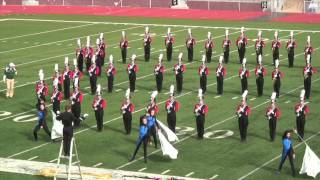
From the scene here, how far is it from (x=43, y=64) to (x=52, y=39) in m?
8.25

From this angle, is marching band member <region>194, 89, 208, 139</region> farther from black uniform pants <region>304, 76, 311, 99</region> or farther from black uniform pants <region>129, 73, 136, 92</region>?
black uniform pants <region>129, 73, 136, 92</region>

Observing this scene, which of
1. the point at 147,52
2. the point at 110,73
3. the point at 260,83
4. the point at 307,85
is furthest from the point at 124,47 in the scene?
the point at 307,85

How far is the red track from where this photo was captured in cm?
5488

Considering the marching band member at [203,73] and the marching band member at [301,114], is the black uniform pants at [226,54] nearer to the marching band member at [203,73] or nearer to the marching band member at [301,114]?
the marching band member at [203,73]

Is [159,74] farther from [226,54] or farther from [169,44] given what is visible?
[226,54]

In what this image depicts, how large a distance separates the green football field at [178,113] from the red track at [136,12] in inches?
319

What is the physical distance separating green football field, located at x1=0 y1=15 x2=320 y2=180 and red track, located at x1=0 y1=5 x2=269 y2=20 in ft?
26.6

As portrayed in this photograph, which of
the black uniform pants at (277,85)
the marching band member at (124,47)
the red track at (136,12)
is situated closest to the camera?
the black uniform pants at (277,85)

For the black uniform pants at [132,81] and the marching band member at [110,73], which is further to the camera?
the black uniform pants at [132,81]

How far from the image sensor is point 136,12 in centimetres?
5806

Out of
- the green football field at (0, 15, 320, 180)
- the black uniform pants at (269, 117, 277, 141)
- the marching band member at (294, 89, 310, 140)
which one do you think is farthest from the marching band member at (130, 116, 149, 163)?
the marching band member at (294, 89, 310, 140)

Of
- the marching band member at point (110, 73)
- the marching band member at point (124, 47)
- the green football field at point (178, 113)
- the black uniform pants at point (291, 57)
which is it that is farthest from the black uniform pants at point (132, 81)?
the black uniform pants at point (291, 57)

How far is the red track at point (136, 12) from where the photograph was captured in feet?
180

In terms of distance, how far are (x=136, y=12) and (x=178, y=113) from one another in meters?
32.1
